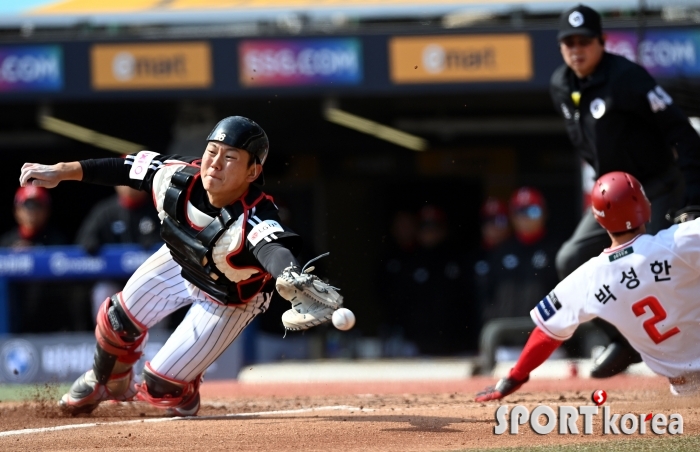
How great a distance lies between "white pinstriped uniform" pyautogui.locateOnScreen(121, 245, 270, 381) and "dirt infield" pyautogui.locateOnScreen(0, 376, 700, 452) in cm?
28

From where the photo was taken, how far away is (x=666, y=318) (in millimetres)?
4730

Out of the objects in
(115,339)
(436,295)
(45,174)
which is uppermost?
(45,174)

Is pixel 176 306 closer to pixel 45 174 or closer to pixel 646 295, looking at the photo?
pixel 45 174

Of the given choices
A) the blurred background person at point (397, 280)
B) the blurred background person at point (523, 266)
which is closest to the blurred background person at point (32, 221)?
the blurred background person at point (397, 280)

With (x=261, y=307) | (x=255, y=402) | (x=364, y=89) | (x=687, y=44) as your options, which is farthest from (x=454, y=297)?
(x=261, y=307)

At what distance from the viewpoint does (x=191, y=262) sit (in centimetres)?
484

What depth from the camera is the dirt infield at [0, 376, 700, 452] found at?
428cm

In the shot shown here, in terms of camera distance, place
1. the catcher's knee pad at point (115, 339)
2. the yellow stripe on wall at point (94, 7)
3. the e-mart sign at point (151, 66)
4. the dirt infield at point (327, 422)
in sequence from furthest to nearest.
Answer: the yellow stripe on wall at point (94, 7)
the e-mart sign at point (151, 66)
the catcher's knee pad at point (115, 339)
the dirt infield at point (327, 422)

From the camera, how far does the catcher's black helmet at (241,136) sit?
15.3 ft

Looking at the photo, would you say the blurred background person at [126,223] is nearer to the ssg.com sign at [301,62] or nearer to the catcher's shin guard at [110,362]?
the ssg.com sign at [301,62]

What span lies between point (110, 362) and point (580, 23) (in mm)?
2949

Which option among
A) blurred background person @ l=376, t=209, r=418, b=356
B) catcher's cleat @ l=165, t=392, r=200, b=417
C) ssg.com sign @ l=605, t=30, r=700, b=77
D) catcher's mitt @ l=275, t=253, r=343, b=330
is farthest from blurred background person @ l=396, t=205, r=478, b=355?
catcher's mitt @ l=275, t=253, r=343, b=330

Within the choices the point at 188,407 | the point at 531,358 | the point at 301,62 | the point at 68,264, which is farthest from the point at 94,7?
the point at 531,358

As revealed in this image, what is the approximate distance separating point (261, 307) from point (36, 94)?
220 inches
